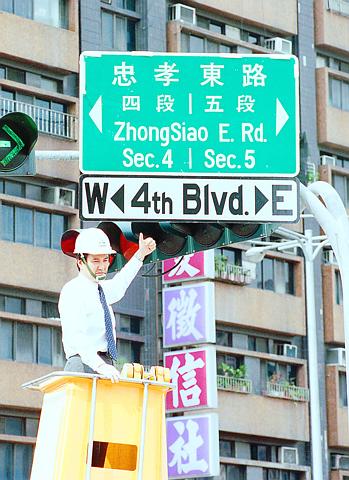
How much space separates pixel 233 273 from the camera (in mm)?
44500

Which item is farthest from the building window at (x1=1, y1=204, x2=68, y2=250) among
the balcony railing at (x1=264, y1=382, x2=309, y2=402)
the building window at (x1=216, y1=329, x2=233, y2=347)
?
the balcony railing at (x1=264, y1=382, x2=309, y2=402)

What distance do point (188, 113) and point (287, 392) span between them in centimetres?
3278

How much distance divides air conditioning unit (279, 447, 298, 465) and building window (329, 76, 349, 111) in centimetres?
1059

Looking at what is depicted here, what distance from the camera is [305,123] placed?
48.3 meters

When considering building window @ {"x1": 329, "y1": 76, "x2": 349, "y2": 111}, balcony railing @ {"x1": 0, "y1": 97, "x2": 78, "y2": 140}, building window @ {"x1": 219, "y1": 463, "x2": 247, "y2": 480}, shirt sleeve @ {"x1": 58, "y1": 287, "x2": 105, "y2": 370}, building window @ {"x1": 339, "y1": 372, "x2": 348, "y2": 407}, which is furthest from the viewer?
building window @ {"x1": 329, "y1": 76, "x2": 349, "y2": 111}

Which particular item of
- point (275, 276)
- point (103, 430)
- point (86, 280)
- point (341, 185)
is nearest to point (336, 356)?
point (275, 276)

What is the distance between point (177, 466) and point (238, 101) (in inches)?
1096

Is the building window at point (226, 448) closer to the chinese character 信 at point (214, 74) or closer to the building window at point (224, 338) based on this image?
the building window at point (224, 338)

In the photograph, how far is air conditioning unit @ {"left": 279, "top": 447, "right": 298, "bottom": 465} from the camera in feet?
151

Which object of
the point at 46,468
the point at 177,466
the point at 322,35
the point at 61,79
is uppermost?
the point at 322,35

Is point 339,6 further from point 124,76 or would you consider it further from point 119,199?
point 119,199

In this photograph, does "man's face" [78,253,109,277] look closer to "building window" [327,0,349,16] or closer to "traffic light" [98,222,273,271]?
"traffic light" [98,222,273,271]

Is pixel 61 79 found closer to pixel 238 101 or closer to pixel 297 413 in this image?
pixel 297 413

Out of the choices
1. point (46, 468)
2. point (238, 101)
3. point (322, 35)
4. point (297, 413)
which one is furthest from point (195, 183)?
point (322, 35)
